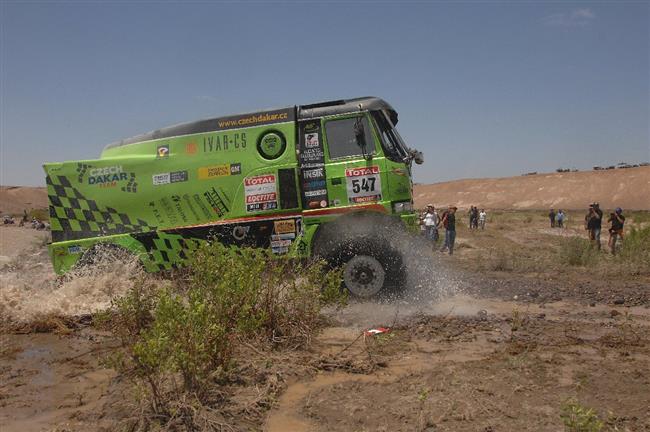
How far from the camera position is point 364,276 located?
24.2 ft

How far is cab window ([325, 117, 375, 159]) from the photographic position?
7.66 m

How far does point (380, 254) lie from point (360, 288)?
0.61 metres

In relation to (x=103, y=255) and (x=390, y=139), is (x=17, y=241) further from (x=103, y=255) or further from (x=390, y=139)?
(x=390, y=139)

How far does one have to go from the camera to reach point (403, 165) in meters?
7.67

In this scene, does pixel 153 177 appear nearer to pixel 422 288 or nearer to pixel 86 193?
pixel 86 193

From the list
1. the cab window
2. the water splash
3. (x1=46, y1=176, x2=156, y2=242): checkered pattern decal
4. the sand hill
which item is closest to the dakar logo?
(x1=46, y1=176, x2=156, y2=242): checkered pattern decal

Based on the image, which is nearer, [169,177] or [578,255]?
[169,177]

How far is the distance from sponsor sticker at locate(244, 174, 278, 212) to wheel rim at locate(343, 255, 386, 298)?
1.61 m

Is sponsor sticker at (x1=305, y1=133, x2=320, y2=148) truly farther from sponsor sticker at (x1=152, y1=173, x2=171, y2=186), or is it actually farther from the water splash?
the water splash

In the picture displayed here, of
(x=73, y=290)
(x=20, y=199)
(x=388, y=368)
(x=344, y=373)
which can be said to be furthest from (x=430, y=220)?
(x=20, y=199)

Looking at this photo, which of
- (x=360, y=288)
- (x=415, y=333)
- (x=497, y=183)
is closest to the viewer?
(x=415, y=333)

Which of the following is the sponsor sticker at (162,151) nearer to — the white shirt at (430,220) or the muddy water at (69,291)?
the muddy water at (69,291)

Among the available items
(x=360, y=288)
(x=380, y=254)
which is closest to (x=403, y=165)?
(x=380, y=254)

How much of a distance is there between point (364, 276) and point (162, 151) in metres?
4.08
